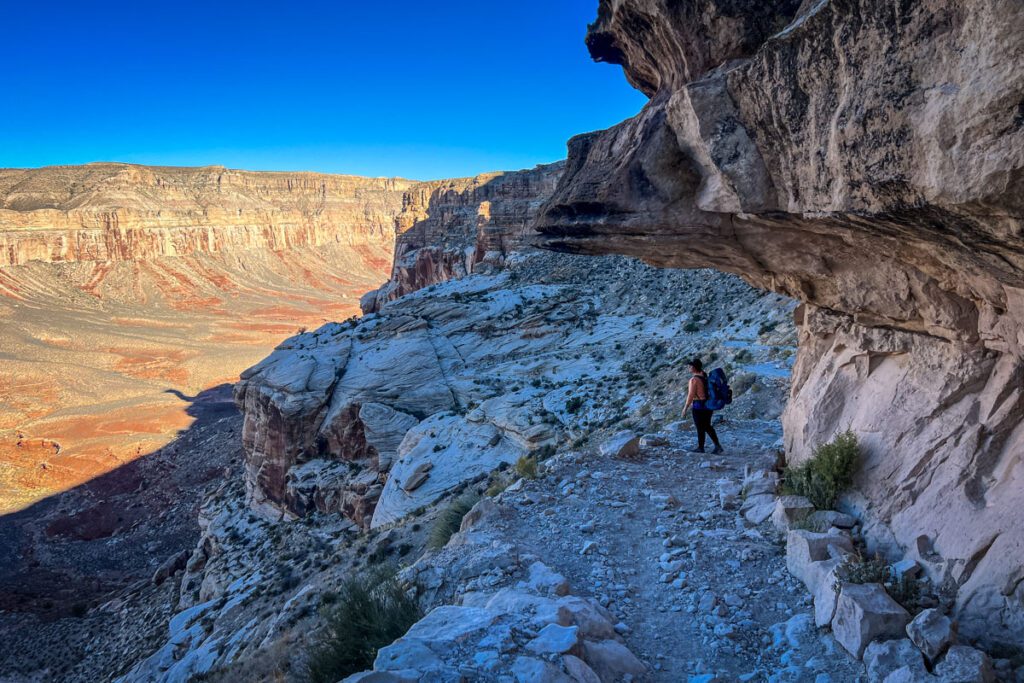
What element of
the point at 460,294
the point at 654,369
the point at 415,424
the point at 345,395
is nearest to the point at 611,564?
the point at 654,369

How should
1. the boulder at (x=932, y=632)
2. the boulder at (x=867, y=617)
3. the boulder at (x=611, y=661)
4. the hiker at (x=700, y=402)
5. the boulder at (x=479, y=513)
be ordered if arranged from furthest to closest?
1. the hiker at (x=700, y=402)
2. the boulder at (x=479, y=513)
3. the boulder at (x=611, y=661)
4. the boulder at (x=867, y=617)
5. the boulder at (x=932, y=632)

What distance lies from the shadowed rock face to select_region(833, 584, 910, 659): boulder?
1.58 ft

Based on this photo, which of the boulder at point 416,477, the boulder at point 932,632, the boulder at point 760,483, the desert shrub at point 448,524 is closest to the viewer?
the boulder at point 932,632

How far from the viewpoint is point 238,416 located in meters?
42.3

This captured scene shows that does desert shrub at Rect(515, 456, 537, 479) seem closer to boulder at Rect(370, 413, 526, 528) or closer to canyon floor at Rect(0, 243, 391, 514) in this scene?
boulder at Rect(370, 413, 526, 528)

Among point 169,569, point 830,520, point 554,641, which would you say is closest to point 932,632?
point 830,520

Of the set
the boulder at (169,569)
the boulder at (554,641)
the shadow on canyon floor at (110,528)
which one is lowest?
the shadow on canyon floor at (110,528)

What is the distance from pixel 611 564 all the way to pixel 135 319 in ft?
296

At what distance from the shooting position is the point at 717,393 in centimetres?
916

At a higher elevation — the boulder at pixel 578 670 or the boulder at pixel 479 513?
the boulder at pixel 578 670

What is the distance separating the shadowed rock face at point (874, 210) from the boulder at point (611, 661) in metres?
2.37

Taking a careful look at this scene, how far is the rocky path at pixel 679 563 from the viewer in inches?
183

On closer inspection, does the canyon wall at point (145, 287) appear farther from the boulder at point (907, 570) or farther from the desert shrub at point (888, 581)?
the boulder at point (907, 570)

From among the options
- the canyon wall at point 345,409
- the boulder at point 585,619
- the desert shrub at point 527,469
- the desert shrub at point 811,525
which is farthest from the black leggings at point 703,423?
the canyon wall at point 345,409
